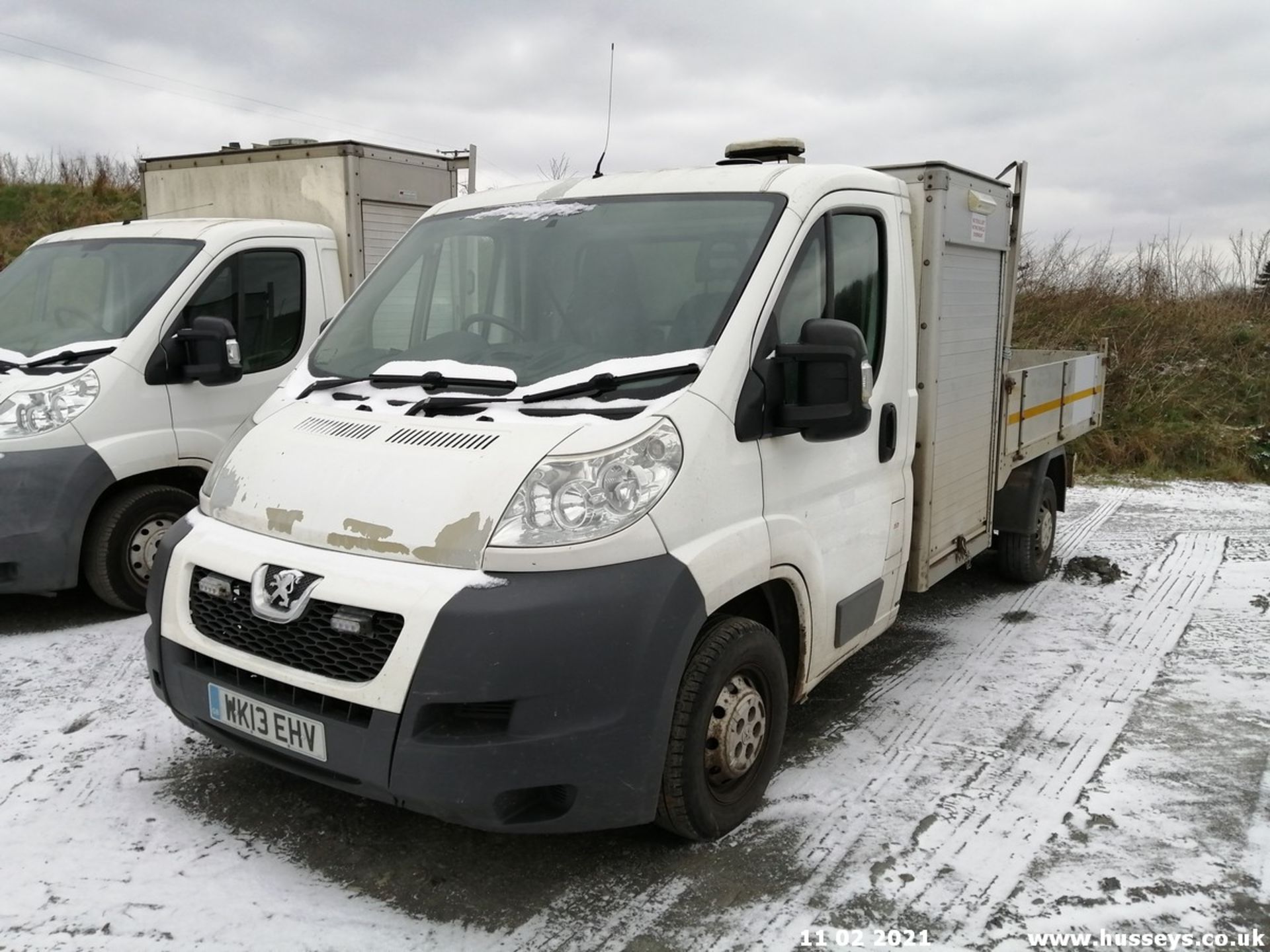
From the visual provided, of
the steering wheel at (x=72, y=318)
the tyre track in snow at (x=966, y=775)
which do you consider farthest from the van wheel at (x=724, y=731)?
the steering wheel at (x=72, y=318)

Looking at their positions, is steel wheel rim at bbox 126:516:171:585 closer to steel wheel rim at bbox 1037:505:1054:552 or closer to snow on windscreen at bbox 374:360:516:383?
snow on windscreen at bbox 374:360:516:383

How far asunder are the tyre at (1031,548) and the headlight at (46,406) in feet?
17.5

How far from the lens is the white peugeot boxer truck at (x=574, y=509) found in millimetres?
2816

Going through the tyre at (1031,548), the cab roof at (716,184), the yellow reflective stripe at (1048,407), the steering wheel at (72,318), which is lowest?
the tyre at (1031,548)

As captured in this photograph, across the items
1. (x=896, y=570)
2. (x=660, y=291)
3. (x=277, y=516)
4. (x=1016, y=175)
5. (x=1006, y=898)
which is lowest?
(x=1006, y=898)

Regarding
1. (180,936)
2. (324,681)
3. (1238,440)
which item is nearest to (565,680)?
(324,681)

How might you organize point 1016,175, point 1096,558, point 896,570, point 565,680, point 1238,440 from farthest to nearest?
point 1238,440 < point 1096,558 < point 1016,175 < point 896,570 < point 565,680

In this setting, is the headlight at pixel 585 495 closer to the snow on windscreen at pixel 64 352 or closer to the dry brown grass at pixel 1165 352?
the snow on windscreen at pixel 64 352

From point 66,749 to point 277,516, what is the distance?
1666mm

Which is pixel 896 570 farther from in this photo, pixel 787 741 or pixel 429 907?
pixel 429 907

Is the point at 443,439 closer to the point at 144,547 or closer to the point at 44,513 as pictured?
the point at 44,513

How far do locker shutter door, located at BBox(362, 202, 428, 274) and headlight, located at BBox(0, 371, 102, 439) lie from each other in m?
1.93

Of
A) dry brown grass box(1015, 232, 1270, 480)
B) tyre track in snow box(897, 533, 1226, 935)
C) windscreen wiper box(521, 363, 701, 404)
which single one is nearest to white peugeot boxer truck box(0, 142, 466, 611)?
windscreen wiper box(521, 363, 701, 404)

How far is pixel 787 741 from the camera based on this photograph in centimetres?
425
